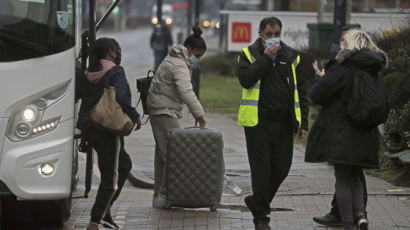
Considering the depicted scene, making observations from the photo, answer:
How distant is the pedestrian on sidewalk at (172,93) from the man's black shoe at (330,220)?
4.65 feet

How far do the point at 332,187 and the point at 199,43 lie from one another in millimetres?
2641

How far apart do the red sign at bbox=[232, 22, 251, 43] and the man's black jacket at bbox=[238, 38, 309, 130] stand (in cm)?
1707

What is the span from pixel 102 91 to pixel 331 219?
2297 mm

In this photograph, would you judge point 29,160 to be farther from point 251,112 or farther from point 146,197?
point 146,197

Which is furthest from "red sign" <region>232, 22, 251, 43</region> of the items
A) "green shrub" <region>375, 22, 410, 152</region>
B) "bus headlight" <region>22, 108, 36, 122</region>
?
"bus headlight" <region>22, 108, 36, 122</region>

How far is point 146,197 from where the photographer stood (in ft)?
35.2

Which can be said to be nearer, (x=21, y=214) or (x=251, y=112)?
(x=251, y=112)

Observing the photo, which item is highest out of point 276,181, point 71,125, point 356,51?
point 356,51

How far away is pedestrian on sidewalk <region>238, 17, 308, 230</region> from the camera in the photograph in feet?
26.6

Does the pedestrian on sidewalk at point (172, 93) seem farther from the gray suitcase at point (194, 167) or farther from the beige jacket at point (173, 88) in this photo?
the gray suitcase at point (194, 167)

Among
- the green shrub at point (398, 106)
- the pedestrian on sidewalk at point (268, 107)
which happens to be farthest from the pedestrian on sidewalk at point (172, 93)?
the green shrub at point (398, 106)

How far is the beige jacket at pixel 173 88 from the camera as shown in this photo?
9320 mm

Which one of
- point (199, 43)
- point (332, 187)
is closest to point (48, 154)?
point (199, 43)

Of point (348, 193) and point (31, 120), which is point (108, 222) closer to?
point (31, 120)
